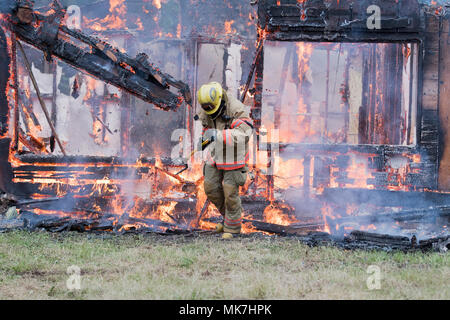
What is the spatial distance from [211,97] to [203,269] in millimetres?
2246

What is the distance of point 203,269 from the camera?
383 cm

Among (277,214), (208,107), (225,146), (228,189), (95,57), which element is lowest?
(277,214)

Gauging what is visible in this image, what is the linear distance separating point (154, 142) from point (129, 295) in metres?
10.6

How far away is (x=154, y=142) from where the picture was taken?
1338 centimetres

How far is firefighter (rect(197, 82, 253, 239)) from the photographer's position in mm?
5332

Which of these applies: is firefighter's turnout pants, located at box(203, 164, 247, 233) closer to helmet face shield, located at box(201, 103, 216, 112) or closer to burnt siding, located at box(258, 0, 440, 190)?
helmet face shield, located at box(201, 103, 216, 112)

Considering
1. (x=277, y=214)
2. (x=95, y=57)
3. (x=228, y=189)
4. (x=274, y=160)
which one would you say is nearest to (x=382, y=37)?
(x=274, y=160)

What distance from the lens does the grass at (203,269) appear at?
3.09 meters

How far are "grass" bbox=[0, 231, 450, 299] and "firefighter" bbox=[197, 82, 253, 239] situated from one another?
61cm

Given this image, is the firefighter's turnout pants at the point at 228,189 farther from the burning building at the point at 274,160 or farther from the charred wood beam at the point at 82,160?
the charred wood beam at the point at 82,160

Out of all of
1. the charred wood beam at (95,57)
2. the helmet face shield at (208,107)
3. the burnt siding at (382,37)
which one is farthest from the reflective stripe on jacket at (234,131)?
the burnt siding at (382,37)

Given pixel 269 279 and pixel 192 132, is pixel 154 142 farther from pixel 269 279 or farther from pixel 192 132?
pixel 269 279

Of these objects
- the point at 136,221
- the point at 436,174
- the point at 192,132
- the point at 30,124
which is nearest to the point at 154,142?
the point at 192,132

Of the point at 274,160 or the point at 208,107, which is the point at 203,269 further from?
→ the point at 274,160
